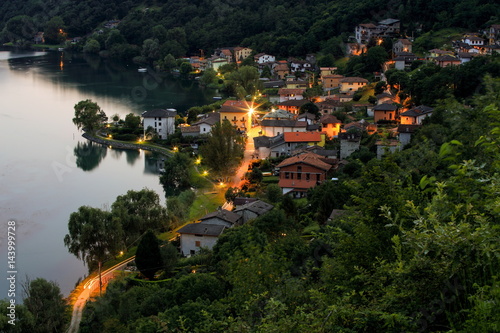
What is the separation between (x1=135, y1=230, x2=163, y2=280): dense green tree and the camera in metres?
5.06

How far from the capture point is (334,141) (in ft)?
31.3

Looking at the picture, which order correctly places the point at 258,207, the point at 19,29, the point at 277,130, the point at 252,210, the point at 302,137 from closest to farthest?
the point at 252,210 → the point at 258,207 → the point at 302,137 → the point at 277,130 → the point at 19,29

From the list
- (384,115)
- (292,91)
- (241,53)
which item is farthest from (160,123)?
(241,53)

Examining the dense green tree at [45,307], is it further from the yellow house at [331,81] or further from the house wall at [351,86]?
the yellow house at [331,81]

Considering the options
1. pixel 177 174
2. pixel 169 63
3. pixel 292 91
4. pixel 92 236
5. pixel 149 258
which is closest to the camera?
pixel 149 258

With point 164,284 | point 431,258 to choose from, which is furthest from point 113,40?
point 431,258

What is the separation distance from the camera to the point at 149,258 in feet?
16.7

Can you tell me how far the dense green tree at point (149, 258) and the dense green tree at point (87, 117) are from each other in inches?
283

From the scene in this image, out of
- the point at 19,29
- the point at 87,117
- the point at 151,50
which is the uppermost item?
the point at 19,29

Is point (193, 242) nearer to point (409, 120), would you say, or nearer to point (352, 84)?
point (409, 120)

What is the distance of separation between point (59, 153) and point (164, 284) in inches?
259

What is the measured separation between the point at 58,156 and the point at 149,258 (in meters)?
5.86

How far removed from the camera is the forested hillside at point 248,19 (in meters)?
16.0

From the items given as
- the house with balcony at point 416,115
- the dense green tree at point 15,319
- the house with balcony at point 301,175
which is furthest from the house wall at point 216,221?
the house with balcony at point 416,115
